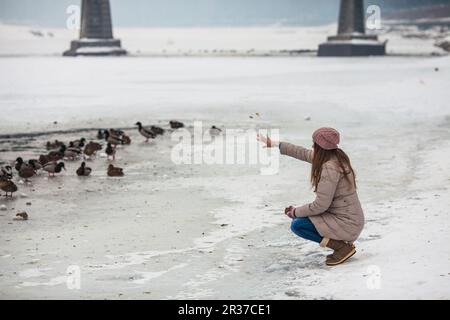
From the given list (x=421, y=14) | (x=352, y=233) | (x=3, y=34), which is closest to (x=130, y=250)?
(x=352, y=233)

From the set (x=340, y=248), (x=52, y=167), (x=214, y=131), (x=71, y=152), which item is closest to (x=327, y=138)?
(x=340, y=248)

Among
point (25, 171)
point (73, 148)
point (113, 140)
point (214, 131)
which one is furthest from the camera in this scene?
point (214, 131)

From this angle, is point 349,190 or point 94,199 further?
point 94,199

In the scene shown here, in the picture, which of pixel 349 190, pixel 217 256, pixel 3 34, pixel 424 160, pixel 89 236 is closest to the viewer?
pixel 349 190

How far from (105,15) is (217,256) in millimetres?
57168

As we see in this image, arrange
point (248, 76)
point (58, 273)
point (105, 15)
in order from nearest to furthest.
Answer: point (58, 273), point (248, 76), point (105, 15)

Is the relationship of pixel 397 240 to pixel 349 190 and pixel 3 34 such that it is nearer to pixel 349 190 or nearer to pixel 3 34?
pixel 349 190

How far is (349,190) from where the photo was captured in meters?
8.18

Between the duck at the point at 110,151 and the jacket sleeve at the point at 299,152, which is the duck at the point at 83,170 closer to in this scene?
the duck at the point at 110,151

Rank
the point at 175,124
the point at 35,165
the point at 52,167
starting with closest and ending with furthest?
1. the point at 52,167
2. the point at 35,165
3. the point at 175,124

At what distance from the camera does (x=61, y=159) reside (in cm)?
1648

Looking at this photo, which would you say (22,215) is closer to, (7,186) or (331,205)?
(7,186)

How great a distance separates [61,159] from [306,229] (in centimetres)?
902

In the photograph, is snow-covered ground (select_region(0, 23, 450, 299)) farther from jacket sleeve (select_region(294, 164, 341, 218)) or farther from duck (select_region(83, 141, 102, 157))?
jacket sleeve (select_region(294, 164, 341, 218))
